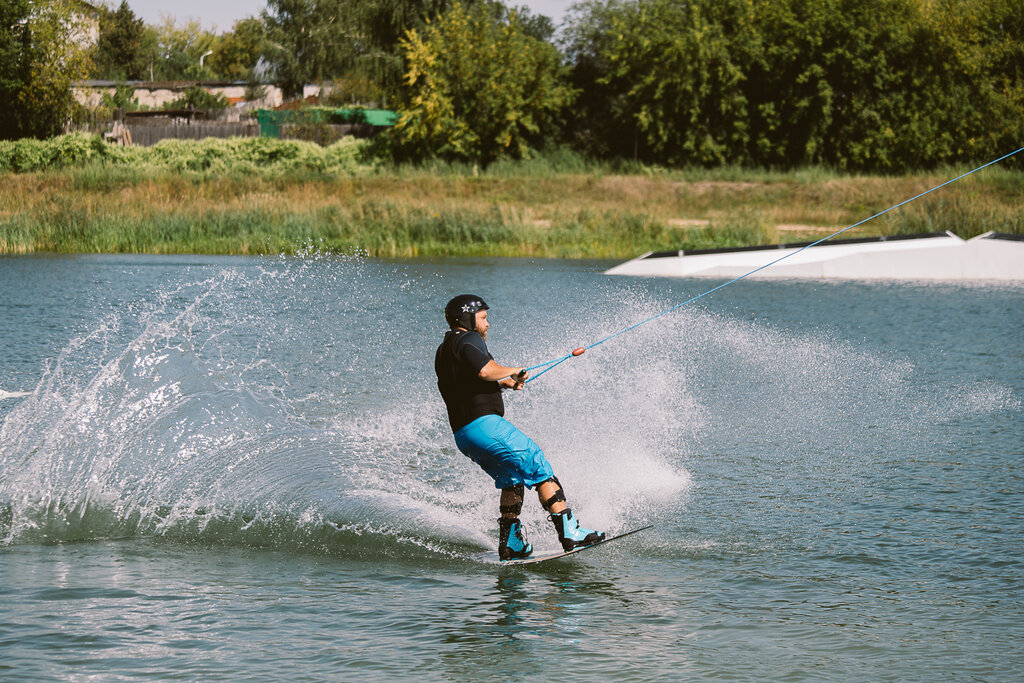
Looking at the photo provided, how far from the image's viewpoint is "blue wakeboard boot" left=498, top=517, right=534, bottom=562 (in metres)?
7.81

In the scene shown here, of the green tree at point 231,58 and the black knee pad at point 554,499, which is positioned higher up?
the green tree at point 231,58

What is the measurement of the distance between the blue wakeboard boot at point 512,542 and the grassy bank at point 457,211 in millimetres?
24186

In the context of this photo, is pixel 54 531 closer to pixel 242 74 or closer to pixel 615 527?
pixel 615 527

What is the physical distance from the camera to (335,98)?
77.3m

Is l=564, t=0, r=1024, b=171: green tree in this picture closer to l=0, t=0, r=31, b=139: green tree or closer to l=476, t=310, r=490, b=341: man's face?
l=0, t=0, r=31, b=139: green tree

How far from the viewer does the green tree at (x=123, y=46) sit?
97.8 meters

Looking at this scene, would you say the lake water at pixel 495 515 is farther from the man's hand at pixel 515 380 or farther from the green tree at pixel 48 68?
the green tree at pixel 48 68

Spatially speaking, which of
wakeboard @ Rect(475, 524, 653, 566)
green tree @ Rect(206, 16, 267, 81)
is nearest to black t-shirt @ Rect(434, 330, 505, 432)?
wakeboard @ Rect(475, 524, 653, 566)

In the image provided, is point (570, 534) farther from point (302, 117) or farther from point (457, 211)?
point (302, 117)

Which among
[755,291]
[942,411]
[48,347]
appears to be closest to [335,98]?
[755,291]

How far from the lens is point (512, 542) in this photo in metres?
7.81

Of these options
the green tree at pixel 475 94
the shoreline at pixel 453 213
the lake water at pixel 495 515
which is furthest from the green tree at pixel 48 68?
the lake water at pixel 495 515

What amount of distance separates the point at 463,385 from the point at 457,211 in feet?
87.1

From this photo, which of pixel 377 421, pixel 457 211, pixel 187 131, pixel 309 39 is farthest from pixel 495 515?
pixel 309 39
